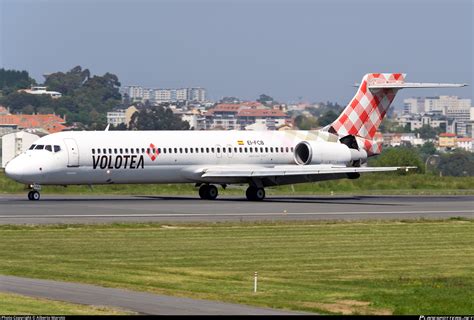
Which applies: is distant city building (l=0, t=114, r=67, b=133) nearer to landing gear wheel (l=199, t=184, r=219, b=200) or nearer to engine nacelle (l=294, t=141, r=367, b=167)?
engine nacelle (l=294, t=141, r=367, b=167)

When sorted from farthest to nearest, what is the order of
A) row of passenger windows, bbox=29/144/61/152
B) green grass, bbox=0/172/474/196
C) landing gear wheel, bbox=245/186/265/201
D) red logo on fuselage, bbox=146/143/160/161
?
green grass, bbox=0/172/474/196, landing gear wheel, bbox=245/186/265/201, red logo on fuselage, bbox=146/143/160/161, row of passenger windows, bbox=29/144/61/152

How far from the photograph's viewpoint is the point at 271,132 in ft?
211

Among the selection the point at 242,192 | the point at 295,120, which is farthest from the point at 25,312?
the point at 295,120

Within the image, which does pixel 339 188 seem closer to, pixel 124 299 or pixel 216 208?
pixel 216 208

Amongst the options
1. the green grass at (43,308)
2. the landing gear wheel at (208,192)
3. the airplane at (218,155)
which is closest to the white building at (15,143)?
the airplane at (218,155)

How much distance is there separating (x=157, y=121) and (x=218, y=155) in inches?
3382

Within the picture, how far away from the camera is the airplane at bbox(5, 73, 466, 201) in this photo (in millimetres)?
56844

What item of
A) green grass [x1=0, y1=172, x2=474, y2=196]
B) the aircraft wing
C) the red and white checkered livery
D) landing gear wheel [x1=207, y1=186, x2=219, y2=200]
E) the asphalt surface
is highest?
the red and white checkered livery

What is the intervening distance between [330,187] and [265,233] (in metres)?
33.4

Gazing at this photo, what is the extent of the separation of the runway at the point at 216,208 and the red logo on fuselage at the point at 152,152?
2.11 meters

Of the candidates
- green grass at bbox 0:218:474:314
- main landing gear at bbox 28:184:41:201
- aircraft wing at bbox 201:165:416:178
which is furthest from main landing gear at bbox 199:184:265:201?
green grass at bbox 0:218:474:314

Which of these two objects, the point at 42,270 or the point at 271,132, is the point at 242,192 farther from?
the point at 42,270

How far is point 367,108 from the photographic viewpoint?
66375mm

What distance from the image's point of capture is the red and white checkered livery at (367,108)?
65.7 meters
